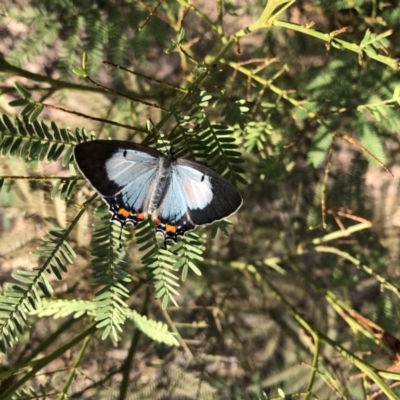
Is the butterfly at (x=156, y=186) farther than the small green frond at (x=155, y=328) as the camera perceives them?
No

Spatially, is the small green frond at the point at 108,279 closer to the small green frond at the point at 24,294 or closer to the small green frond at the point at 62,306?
the small green frond at the point at 24,294

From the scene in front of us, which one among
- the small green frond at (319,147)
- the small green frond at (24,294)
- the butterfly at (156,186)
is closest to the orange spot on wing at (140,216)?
the butterfly at (156,186)

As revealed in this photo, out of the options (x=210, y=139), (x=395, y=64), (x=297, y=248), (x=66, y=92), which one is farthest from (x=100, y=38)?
(x=297, y=248)

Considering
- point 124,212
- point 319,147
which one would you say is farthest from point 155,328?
point 319,147

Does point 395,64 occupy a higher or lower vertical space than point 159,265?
higher

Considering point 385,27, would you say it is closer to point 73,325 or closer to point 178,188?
point 178,188

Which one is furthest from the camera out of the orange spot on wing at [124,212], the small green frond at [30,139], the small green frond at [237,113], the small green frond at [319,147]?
the small green frond at [319,147]

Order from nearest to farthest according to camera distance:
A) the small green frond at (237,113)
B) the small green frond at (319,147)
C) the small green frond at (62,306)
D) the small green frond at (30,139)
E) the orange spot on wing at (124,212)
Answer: the small green frond at (30,139) < the orange spot on wing at (124,212) < the small green frond at (237,113) < the small green frond at (62,306) < the small green frond at (319,147)
